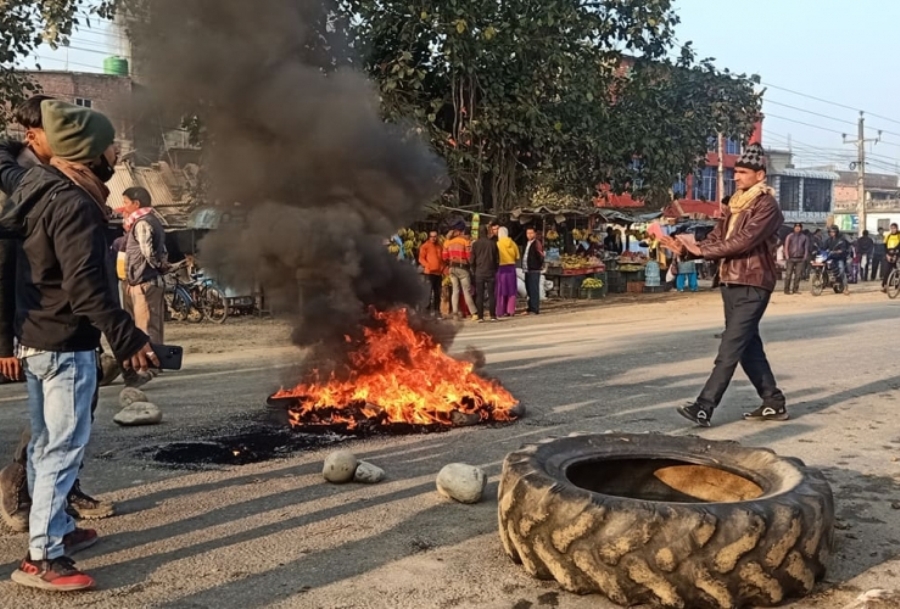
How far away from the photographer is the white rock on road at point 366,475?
484 centimetres

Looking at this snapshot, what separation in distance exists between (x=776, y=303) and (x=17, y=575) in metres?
19.2

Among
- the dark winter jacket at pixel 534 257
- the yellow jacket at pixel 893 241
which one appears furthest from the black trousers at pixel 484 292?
the yellow jacket at pixel 893 241

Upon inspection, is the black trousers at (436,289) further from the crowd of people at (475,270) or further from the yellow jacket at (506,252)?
the yellow jacket at (506,252)

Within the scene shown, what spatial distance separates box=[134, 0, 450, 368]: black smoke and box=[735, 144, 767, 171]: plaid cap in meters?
2.81

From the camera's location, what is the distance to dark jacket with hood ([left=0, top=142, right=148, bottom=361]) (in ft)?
10.6

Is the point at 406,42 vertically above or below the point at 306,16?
above

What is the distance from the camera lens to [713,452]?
13.8 ft

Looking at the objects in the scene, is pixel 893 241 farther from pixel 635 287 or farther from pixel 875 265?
pixel 875 265

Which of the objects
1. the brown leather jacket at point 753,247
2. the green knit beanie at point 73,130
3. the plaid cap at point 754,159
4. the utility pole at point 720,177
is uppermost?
the utility pole at point 720,177

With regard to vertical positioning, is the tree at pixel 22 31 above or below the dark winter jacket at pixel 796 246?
above

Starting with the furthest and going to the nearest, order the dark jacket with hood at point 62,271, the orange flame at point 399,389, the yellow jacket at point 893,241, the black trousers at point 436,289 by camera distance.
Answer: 1. the yellow jacket at point 893,241
2. the black trousers at point 436,289
3. the orange flame at point 399,389
4. the dark jacket with hood at point 62,271

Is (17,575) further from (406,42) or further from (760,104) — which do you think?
(760,104)

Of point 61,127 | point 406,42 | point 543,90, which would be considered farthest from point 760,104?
point 61,127

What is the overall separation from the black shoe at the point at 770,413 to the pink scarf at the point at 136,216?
593 cm
